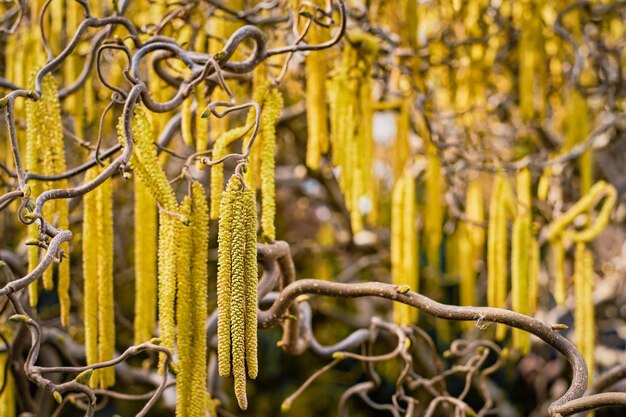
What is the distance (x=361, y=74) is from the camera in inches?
75.0

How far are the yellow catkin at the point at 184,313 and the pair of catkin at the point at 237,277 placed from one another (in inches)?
5.7

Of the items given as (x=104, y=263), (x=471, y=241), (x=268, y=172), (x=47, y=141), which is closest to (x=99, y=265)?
(x=104, y=263)

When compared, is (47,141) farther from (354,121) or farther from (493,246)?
(493,246)

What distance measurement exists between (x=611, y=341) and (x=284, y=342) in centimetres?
367

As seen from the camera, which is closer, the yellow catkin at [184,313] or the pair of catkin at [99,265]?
the yellow catkin at [184,313]

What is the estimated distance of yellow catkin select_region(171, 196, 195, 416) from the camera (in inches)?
43.2

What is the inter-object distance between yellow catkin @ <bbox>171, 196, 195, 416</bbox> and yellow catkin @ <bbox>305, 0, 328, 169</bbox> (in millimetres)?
626

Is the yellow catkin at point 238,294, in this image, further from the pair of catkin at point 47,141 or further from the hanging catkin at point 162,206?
the pair of catkin at point 47,141

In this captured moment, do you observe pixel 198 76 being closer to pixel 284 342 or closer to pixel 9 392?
pixel 284 342

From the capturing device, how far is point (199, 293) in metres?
1.11

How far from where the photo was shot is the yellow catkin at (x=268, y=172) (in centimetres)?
123

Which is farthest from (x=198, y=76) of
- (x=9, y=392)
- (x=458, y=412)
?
(x=9, y=392)

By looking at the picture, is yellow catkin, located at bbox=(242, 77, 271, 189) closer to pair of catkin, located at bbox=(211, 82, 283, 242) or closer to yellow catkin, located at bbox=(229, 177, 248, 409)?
pair of catkin, located at bbox=(211, 82, 283, 242)

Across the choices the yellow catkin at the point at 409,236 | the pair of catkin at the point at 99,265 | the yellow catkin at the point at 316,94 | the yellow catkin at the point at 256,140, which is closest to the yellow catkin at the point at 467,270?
the yellow catkin at the point at 409,236
